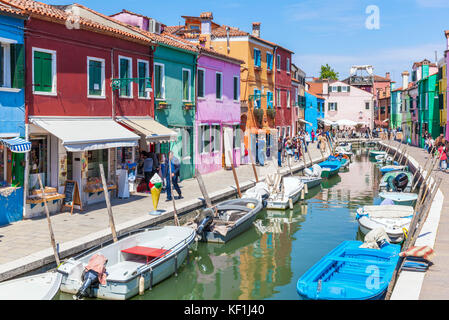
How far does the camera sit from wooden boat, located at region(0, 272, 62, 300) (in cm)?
907

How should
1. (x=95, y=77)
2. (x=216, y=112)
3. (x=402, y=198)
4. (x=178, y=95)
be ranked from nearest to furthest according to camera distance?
(x=95, y=77) < (x=402, y=198) < (x=178, y=95) < (x=216, y=112)

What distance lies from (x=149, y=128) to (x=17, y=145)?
20.8 ft

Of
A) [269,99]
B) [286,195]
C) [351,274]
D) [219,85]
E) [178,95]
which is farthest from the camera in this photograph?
[269,99]

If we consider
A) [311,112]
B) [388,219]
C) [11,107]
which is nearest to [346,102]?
[311,112]

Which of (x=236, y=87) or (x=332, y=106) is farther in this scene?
(x=332, y=106)

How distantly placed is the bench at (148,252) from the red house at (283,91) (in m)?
28.1

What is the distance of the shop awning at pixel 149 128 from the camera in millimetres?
18594

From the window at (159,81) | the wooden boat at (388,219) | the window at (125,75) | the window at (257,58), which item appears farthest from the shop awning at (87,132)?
the window at (257,58)

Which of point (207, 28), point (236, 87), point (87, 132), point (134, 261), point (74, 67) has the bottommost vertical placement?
point (134, 261)

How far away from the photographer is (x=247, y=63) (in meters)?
33.2

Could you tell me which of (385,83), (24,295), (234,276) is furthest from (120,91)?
(385,83)

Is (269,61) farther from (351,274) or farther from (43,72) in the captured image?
(351,274)
